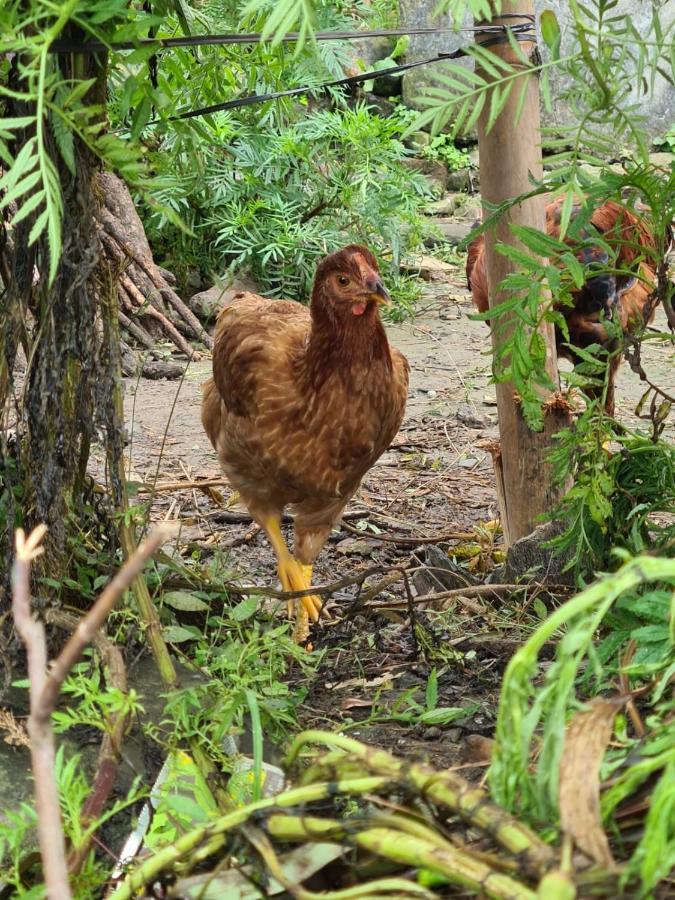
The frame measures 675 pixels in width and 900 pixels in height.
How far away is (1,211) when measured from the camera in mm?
2002

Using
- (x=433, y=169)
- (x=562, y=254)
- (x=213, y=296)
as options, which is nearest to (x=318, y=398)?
(x=562, y=254)

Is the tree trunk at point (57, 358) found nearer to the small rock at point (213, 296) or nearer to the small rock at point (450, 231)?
the small rock at point (213, 296)

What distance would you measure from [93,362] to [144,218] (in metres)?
6.42

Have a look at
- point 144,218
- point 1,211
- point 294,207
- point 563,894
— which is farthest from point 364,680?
point 144,218

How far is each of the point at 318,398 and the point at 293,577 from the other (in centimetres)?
62

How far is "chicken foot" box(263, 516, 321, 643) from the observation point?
138 inches

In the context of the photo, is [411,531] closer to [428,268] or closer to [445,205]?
[428,268]

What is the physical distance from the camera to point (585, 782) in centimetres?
93

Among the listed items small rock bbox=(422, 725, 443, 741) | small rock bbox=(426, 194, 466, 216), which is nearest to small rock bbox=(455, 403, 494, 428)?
small rock bbox=(422, 725, 443, 741)

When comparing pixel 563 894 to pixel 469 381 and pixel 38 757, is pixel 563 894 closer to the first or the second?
pixel 38 757

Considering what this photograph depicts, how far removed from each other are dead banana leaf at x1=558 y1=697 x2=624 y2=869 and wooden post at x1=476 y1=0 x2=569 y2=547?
1.71 m

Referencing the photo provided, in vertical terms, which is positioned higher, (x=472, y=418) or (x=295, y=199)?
(x=295, y=199)

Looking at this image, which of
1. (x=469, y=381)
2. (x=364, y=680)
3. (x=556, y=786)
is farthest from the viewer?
(x=469, y=381)

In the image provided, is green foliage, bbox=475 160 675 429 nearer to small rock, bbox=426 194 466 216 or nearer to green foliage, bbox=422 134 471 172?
small rock, bbox=426 194 466 216
